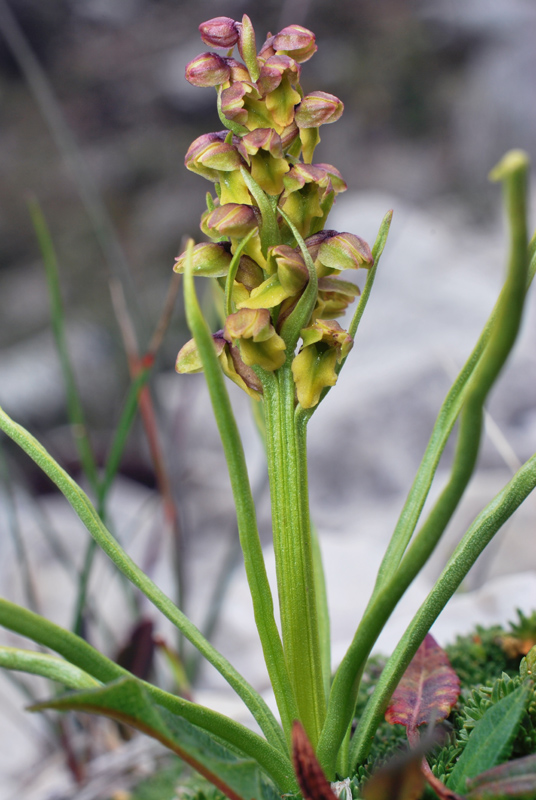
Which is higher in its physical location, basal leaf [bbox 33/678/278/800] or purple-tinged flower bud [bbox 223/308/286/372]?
purple-tinged flower bud [bbox 223/308/286/372]

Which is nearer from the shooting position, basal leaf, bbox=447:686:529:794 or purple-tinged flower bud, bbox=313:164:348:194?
basal leaf, bbox=447:686:529:794

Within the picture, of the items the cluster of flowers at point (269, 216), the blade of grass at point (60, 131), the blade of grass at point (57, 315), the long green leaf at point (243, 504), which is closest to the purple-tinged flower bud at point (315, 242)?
the cluster of flowers at point (269, 216)

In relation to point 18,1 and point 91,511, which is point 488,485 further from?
point 18,1

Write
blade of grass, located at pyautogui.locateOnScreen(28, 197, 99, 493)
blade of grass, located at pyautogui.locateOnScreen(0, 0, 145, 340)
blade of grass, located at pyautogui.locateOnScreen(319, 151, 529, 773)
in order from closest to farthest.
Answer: blade of grass, located at pyautogui.locateOnScreen(319, 151, 529, 773), blade of grass, located at pyautogui.locateOnScreen(28, 197, 99, 493), blade of grass, located at pyautogui.locateOnScreen(0, 0, 145, 340)

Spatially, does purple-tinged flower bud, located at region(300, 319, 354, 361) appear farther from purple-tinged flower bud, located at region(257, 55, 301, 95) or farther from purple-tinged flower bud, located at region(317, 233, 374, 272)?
purple-tinged flower bud, located at region(257, 55, 301, 95)

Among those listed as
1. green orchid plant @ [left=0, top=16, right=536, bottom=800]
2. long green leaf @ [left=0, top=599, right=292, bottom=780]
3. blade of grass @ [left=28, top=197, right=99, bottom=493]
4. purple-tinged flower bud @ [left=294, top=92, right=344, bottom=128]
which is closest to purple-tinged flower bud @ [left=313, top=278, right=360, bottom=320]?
green orchid plant @ [left=0, top=16, right=536, bottom=800]

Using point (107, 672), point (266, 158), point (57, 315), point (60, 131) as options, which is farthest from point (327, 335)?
point (60, 131)

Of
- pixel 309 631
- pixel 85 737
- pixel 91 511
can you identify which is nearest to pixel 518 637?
pixel 309 631

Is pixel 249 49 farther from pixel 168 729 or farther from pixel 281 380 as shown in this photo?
pixel 168 729
